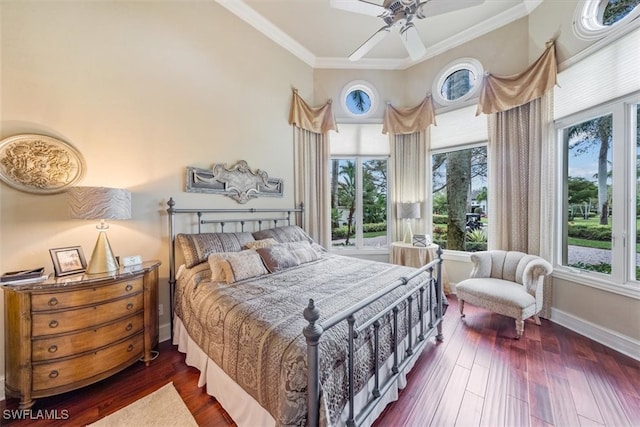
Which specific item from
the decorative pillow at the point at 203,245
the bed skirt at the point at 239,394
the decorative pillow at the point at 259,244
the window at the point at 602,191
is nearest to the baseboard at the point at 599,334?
the window at the point at 602,191

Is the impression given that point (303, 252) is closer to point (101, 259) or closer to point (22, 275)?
point (101, 259)

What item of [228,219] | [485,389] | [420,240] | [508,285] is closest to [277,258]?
[228,219]

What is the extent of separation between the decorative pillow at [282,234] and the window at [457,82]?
3253mm

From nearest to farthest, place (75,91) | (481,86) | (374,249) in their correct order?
(75,91) < (481,86) < (374,249)

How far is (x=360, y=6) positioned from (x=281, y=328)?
2.79m

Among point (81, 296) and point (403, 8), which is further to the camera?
point (403, 8)

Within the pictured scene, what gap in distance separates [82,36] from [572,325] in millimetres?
5838

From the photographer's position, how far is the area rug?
1.59 m

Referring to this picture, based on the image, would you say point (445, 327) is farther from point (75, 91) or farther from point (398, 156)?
point (75, 91)

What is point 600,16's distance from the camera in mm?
2617

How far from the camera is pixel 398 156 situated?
4.46 meters

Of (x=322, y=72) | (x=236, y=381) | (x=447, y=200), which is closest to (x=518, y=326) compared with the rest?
(x=447, y=200)

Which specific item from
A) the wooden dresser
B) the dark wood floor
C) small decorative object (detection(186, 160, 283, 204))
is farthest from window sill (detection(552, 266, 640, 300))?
the wooden dresser

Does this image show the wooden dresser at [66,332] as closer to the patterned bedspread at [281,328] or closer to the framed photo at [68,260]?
the framed photo at [68,260]
